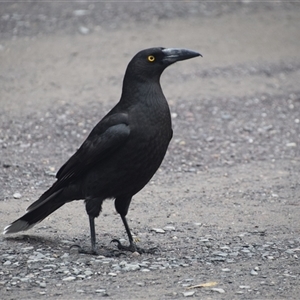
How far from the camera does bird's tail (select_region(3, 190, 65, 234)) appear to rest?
20.5 ft

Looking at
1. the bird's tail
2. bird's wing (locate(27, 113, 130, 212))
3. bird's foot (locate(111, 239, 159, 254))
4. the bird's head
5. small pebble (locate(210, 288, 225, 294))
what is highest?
the bird's head

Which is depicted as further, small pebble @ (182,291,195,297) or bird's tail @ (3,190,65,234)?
bird's tail @ (3,190,65,234)

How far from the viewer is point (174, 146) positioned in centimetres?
934

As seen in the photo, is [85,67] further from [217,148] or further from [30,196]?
[30,196]

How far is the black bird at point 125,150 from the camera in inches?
226

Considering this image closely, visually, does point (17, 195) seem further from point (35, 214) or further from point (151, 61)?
point (151, 61)

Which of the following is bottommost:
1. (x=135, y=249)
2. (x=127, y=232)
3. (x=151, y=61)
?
(x=135, y=249)

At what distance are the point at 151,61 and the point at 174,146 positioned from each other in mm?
3363

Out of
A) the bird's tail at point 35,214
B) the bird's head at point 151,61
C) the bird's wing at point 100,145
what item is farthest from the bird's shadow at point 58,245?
the bird's head at point 151,61

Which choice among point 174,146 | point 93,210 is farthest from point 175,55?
point 174,146

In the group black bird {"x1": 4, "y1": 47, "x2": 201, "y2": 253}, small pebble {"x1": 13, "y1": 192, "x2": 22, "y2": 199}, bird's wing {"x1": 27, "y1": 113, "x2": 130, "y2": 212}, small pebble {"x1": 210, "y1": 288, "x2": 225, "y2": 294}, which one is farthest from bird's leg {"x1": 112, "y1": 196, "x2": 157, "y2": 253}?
small pebble {"x1": 13, "y1": 192, "x2": 22, "y2": 199}

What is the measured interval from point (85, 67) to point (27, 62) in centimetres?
104

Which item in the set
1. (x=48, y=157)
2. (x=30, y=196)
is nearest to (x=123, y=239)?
(x=30, y=196)

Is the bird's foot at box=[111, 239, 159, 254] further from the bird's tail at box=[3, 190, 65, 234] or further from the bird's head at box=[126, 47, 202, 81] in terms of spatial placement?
the bird's head at box=[126, 47, 202, 81]
